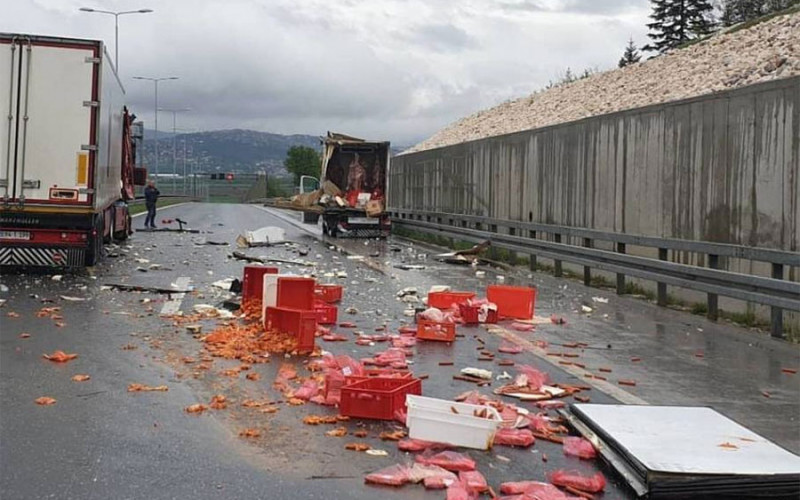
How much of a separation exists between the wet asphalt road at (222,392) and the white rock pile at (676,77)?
7.99m

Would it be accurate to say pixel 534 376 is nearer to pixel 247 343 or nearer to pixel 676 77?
pixel 247 343

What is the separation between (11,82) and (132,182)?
12.5m

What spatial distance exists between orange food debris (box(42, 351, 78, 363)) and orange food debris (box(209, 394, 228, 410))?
6.85 ft

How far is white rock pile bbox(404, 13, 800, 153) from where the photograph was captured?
72.7ft

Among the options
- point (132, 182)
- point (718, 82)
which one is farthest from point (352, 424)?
point (132, 182)

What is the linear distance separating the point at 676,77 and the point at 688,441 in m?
24.8

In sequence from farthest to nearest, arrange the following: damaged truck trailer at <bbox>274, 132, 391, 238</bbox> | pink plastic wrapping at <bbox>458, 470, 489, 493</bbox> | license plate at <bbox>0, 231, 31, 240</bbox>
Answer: damaged truck trailer at <bbox>274, 132, 391, 238</bbox>
license plate at <bbox>0, 231, 31, 240</bbox>
pink plastic wrapping at <bbox>458, 470, 489, 493</bbox>

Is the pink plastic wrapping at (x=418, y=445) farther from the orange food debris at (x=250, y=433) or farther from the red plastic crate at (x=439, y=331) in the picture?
the red plastic crate at (x=439, y=331)

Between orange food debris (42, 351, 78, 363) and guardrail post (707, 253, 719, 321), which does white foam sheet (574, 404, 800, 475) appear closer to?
orange food debris (42, 351, 78, 363)

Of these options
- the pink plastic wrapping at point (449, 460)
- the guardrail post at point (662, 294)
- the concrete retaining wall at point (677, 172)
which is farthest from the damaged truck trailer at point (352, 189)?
the pink plastic wrapping at point (449, 460)

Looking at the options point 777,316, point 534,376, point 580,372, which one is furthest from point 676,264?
Result: point 534,376

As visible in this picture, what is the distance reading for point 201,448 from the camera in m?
5.67

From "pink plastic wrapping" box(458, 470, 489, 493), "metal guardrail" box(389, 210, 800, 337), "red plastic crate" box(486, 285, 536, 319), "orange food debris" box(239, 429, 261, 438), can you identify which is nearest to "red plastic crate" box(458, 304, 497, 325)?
"red plastic crate" box(486, 285, 536, 319)

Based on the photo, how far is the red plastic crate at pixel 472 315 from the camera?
37.6 feet
